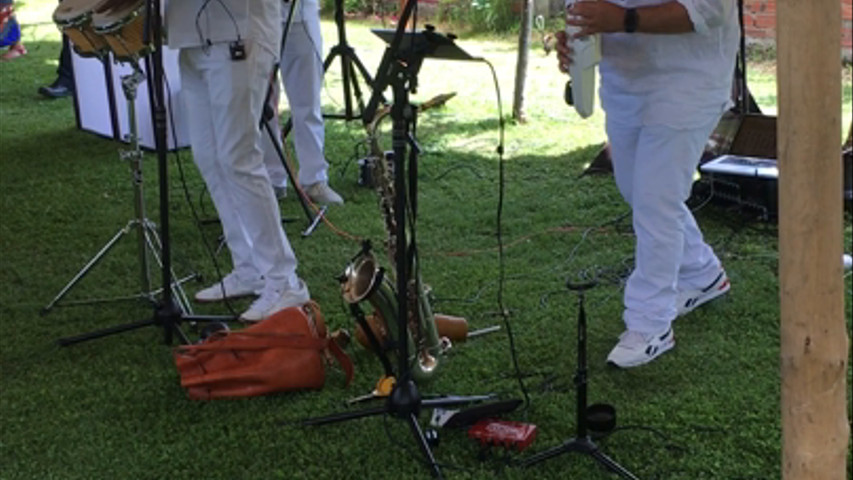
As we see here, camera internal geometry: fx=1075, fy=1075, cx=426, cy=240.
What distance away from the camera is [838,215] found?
6.64ft

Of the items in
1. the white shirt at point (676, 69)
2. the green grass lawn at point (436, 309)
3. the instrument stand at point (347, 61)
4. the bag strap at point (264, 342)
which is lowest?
the green grass lawn at point (436, 309)

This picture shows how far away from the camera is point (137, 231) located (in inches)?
165

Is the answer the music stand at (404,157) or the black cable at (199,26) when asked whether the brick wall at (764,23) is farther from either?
the music stand at (404,157)

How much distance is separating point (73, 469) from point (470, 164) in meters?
3.78

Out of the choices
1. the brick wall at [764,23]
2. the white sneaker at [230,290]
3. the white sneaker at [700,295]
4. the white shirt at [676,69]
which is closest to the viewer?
the white shirt at [676,69]

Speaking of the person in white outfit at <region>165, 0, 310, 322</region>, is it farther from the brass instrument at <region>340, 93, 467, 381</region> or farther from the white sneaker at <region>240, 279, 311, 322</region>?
the brass instrument at <region>340, 93, 467, 381</region>

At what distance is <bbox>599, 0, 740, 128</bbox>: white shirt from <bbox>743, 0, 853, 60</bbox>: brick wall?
5576 mm

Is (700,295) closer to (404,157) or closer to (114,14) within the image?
(404,157)

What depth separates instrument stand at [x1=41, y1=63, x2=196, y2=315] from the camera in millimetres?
3996

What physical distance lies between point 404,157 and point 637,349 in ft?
4.21

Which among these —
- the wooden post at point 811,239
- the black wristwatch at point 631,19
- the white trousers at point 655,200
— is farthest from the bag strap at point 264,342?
the wooden post at point 811,239

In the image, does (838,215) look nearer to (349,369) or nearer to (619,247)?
Answer: (349,369)

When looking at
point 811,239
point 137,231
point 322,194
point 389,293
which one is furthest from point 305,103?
point 811,239

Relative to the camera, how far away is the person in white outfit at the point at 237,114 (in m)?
3.79
